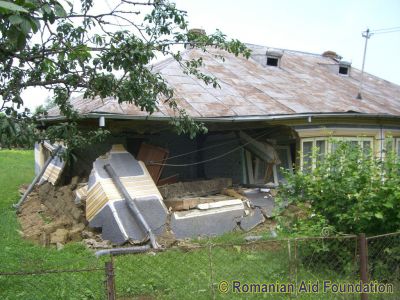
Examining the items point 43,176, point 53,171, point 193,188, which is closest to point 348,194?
Answer: point 193,188

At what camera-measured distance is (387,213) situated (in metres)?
5.10

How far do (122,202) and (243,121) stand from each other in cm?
321

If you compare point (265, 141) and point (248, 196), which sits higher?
point (265, 141)

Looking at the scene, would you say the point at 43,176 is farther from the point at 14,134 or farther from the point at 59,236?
the point at 14,134

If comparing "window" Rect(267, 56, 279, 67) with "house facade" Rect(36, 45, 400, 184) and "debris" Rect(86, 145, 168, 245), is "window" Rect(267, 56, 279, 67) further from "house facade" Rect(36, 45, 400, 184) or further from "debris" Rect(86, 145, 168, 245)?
"debris" Rect(86, 145, 168, 245)

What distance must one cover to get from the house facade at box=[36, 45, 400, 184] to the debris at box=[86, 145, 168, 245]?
0.81 metres

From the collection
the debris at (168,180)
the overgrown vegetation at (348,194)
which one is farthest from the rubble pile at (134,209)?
the overgrown vegetation at (348,194)

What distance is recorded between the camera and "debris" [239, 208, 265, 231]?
27.8 feet

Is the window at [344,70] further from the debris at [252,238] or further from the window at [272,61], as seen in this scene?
the debris at [252,238]

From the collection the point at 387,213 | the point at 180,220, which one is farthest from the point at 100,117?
the point at 387,213

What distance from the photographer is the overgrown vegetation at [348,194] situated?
5035mm

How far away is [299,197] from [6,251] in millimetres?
4805

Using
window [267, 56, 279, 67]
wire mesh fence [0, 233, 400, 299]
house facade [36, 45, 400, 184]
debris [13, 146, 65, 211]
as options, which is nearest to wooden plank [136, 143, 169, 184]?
house facade [36, 45, 400, 184]

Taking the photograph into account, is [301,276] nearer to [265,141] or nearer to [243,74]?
[265,141]
